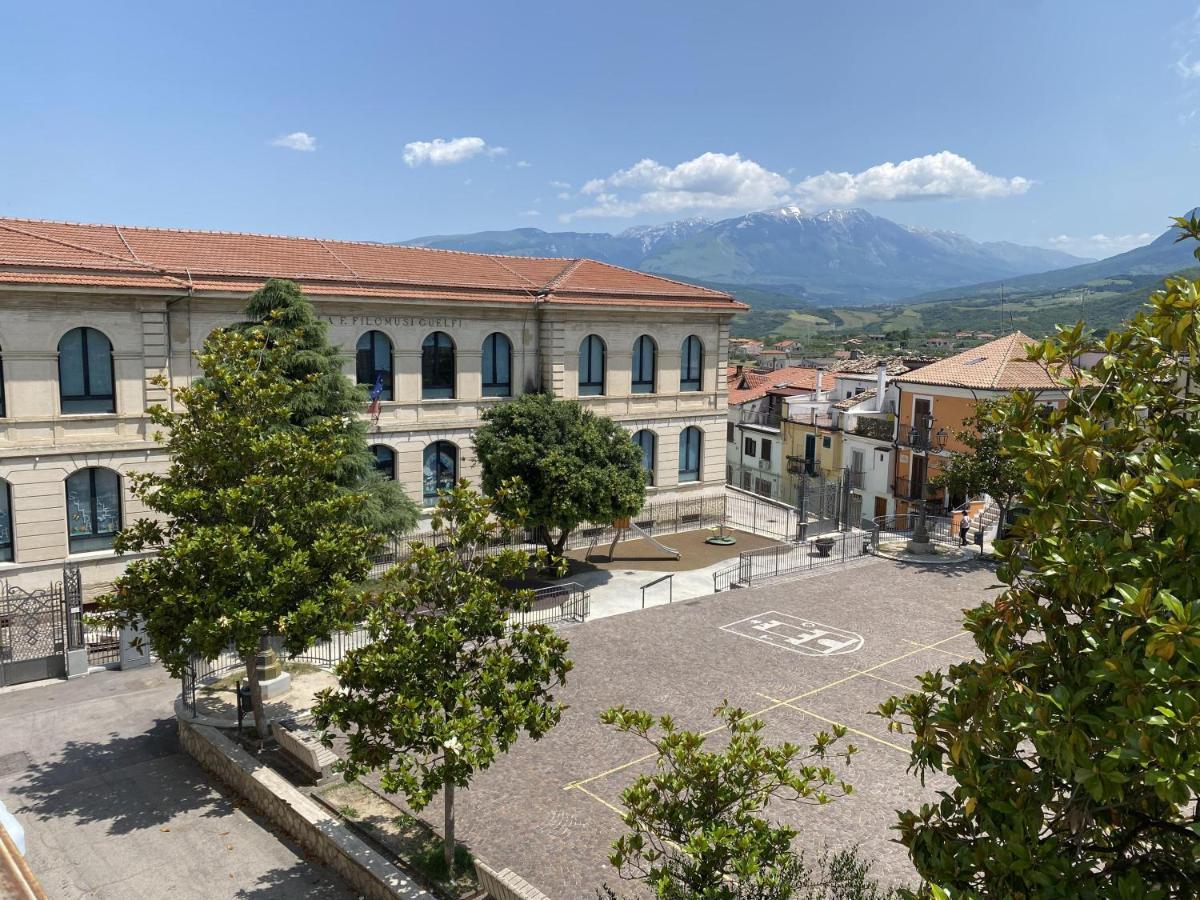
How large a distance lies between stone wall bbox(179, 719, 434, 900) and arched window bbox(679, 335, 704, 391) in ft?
87.1

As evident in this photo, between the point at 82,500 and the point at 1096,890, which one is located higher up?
the point at 1096,890

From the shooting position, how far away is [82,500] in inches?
1050

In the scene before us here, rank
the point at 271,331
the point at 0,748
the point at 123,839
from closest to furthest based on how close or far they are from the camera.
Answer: the point at 123,839 < the point at 0,748 < the point at 271,331

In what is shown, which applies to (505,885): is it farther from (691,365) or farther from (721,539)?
(691,365)

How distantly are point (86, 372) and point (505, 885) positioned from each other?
22007 mm

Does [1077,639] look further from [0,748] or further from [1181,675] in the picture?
[0,748]

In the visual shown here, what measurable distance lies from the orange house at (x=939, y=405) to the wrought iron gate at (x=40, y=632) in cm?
3401

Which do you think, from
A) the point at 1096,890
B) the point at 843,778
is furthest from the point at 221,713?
the point at 1096,890

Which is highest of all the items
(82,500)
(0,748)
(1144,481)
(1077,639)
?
(1144,481)

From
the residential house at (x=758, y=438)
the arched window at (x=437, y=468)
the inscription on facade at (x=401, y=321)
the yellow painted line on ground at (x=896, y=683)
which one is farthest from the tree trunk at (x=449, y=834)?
the residential house at (x=758, y=438)

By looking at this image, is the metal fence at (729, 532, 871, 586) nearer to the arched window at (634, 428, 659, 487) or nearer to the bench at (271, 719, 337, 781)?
the arched window at (634, 428, 659, 487)

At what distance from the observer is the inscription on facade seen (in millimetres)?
31172

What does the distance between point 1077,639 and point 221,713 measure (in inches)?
657

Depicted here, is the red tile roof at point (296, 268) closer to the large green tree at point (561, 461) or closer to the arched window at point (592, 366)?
the arched window at point (592, 366)
